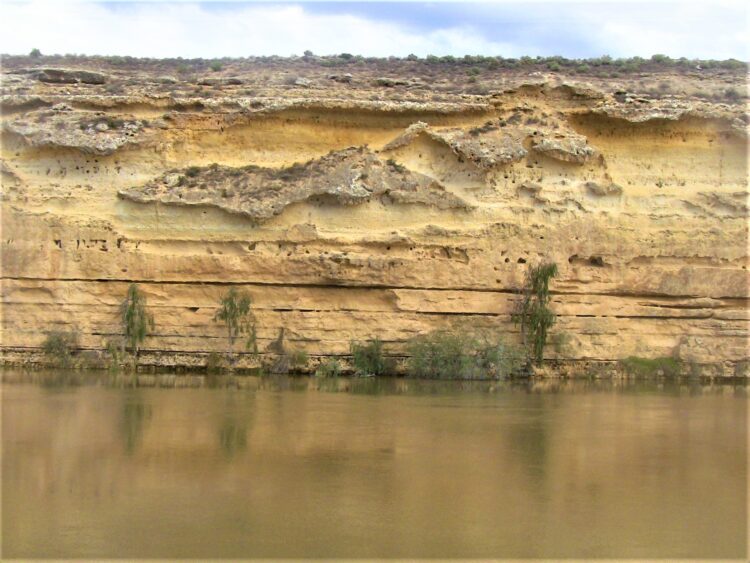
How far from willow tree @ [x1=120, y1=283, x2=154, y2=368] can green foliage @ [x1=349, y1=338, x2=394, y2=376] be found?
14.0ft

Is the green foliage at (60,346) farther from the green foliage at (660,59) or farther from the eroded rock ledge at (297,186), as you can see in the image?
the green foliage at (660,59)

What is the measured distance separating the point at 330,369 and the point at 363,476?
10205mm

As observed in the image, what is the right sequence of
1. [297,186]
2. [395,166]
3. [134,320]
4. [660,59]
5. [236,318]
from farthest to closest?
[660,59], [395,166], [297,186], [236,318], [134,320]

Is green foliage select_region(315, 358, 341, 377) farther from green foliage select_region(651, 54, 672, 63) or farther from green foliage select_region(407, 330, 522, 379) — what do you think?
green foliage select_region(651, 54, 672, 63)

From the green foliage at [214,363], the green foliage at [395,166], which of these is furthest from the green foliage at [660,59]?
the green foliage at [214,363]

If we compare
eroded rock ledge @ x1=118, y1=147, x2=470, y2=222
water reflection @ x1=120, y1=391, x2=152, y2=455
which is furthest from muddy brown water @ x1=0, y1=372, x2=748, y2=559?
eroded rock ledge @ x1=118, y1=147, x2=470, y2=222

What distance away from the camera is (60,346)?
20.2 meters

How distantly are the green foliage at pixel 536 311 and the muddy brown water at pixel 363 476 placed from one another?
384 cm

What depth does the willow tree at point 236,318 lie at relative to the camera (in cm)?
2031

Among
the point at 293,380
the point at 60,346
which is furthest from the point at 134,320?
the point at 293,380

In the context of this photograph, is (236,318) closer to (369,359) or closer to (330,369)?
(330,369)

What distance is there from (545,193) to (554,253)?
1.36m

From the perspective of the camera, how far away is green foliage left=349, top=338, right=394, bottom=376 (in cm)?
2038

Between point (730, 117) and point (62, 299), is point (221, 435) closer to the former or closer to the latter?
point (62, 299)
